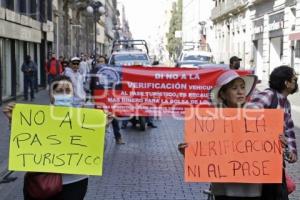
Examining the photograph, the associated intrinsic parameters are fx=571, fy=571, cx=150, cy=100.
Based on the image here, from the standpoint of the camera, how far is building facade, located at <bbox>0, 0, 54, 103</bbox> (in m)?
19.0

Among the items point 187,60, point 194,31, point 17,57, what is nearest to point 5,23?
point 17,57

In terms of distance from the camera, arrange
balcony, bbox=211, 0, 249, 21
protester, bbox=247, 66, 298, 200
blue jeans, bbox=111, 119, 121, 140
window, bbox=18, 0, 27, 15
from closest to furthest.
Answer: protester, bbox=247, 66, 298, 200 → blue jeans, bbox=111, 119, 121, 140 → window, bbox=18, 0, 27, 15 → balcony, bbox=211, 0, 249, 21

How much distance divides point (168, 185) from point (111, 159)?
2125 mm

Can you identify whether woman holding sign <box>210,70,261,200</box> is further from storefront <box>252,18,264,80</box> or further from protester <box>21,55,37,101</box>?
storefront <box>252,18,264,80</box>

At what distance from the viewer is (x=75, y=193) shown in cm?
420

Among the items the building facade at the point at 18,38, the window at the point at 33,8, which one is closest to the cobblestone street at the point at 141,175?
the building facade at the point at 18,38

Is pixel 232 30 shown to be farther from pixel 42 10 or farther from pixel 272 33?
pixel 42 10

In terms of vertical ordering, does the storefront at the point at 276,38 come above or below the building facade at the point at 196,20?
below

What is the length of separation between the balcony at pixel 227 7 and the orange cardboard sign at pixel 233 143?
137 feet

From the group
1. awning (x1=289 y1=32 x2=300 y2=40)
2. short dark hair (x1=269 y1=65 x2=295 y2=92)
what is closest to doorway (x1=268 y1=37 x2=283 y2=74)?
awning (x1=289 y1=32 x2=300 y2=40)

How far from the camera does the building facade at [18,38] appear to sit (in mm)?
19047

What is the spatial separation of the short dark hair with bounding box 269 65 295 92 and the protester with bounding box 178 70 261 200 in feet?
0.75

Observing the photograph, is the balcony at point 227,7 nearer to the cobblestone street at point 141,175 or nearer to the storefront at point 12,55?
the storefront at point 12,55

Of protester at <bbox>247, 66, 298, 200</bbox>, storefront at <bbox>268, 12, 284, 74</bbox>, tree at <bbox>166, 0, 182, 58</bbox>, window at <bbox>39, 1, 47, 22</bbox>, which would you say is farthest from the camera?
tree at <bbox>166, 0, 182, 58</bbox>
